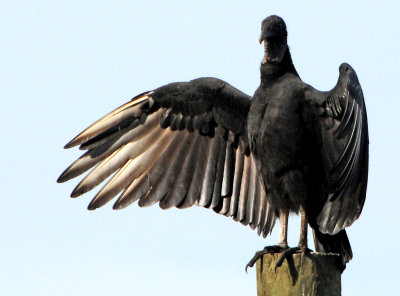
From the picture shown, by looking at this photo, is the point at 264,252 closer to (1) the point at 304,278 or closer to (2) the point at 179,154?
(1) the point at 304,278

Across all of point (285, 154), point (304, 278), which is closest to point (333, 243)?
point (285, 154)

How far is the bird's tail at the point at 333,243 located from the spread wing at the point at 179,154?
→ 0.64 m

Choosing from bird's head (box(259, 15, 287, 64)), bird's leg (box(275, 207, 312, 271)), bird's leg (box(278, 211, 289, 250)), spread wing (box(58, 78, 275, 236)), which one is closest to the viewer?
bird's leg (box(275, 207, 312, 271))

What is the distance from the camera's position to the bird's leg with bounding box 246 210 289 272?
22.8 ft

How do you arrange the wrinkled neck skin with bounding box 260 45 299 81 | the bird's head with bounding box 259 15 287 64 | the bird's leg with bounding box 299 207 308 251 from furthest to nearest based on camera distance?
1. the bird's head with bounding box 259 15 287 64
2. the wrinkled neck skin with bounding box 260 45 299 81
3. the bird's leg with bounding box 299 207 308 251

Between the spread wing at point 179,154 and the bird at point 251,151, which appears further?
the spread wing at point 179,154

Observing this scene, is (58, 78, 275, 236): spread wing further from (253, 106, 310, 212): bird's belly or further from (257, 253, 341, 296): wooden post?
(257, 253, 341, 296): wooden post

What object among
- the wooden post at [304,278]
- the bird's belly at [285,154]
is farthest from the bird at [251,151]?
the wooden post at [304,278]

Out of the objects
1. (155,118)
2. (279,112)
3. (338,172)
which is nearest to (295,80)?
(279,112)

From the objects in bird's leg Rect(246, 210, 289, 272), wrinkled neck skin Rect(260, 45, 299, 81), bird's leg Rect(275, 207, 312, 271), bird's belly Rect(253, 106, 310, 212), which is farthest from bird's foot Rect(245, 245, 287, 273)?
wrinkled neck skin Rect(260, 45, 299, 81)

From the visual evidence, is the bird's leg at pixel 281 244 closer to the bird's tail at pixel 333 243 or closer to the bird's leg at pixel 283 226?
the bird's leg at pixel 283 226

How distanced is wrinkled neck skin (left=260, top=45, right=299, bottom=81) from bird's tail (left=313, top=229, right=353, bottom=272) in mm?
1329

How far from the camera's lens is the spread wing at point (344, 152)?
283 inches

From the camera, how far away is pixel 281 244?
7785 millimetres
